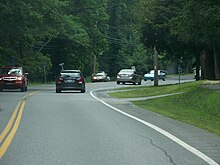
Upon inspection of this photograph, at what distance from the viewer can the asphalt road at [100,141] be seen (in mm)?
10062

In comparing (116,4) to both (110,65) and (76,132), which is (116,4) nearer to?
(110,65)

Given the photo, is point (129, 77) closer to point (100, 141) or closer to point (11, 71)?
point (11, 71)

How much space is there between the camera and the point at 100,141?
1252 cm

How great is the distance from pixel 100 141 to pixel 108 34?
90903 mm

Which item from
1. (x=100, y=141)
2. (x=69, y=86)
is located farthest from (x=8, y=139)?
(x=69, y=86)

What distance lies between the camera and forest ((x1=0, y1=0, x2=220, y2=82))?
33.9m

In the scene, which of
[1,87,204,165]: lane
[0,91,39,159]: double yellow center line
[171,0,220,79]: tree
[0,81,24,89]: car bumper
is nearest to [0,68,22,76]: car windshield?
[0,81,24,89]: car bumper

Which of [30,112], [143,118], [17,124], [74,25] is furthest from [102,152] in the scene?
[74,25]

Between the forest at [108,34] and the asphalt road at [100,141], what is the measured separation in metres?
11.8

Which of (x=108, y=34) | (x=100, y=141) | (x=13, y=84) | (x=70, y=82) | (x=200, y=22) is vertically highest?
(x=108, y=34)

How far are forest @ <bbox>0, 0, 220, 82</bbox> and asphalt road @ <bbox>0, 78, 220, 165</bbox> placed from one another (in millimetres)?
11818

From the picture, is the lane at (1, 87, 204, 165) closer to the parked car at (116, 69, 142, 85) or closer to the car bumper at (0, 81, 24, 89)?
the car bumper at (0, 81, 24, 89)

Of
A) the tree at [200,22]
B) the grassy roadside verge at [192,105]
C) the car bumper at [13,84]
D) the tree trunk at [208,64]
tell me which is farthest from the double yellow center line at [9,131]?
the tree trunk at [208,64]

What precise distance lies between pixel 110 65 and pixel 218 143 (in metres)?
91.0
